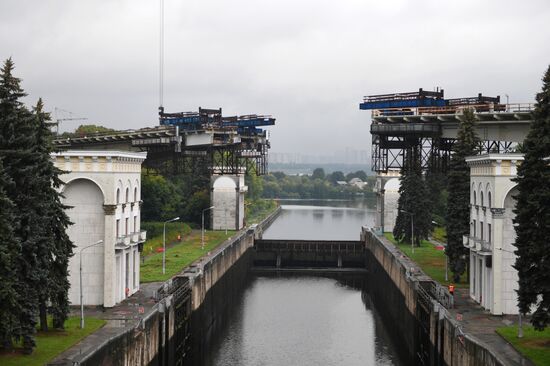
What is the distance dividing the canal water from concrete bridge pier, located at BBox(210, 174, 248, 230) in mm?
14436

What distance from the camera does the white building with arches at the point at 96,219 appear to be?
165 ft

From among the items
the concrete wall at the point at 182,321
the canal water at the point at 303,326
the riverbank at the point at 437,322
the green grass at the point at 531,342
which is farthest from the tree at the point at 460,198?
the concrete wall at the point at 182,321

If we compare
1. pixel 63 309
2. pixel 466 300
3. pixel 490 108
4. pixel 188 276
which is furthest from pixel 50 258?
pixel 490 108

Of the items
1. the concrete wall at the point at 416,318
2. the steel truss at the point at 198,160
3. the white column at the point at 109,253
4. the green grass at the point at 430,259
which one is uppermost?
the steel truss at the point at 198,160

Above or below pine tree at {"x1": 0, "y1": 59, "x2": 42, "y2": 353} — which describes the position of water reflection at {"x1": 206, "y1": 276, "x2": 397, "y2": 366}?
below

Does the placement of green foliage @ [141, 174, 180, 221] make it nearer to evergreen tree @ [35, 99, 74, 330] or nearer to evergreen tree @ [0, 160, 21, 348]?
evergreen tree @ [35, 99, 74, 330]

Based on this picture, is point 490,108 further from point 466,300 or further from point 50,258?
point 50,258

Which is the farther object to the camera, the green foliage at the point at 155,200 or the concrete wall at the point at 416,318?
the green foliage at the point at 155,200

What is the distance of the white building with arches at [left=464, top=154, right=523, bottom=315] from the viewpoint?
A: 4656 centimetres

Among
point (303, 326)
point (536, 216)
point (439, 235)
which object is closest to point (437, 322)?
point (536, 216)

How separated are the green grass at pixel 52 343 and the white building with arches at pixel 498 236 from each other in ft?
71.6

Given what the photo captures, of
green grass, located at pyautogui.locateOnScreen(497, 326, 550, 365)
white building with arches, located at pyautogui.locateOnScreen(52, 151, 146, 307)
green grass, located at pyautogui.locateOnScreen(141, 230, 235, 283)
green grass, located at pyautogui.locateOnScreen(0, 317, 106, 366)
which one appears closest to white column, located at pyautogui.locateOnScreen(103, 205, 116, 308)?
white building with arches, located at pyautogui.locateOnScreen(52, 151, 146, 307)

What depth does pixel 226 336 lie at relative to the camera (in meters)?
60.6

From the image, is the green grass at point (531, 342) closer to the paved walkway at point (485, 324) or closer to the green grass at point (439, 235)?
the paved walkway at point (485, 324)
